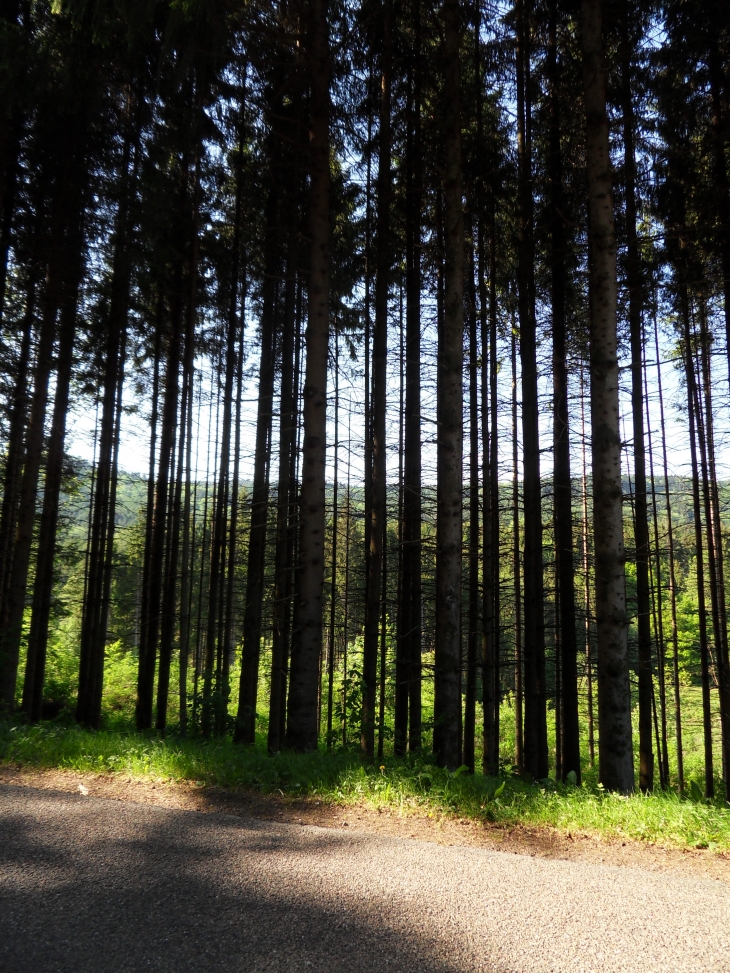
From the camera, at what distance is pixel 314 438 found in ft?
27.5

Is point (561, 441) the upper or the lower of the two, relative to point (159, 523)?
upper

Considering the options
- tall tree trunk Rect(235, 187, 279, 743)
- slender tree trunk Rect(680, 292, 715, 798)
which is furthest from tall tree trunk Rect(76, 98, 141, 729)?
slender tree trunk Rect(680, 292, 715, 798)

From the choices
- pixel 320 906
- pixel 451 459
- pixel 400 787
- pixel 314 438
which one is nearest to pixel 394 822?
pixel 400 787

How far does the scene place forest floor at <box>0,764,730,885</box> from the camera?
13.0 feet

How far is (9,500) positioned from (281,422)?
711 centimetres

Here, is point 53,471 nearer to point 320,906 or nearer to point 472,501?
point 472,501

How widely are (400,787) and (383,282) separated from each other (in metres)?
8.12

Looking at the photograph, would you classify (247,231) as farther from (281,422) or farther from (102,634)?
(102,634)

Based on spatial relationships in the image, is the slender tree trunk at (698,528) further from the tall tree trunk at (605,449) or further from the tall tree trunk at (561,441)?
the tall tree trunk at (605,449)

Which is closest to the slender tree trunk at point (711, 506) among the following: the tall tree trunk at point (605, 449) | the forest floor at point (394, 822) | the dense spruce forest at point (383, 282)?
the dense spruce forest at point (383, 282)

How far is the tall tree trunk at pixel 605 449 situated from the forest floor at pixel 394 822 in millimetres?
2595

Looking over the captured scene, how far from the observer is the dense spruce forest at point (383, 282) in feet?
27.4

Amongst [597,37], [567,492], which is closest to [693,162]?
[597,37]

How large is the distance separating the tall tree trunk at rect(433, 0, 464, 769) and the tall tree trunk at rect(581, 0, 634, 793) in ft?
5.87
